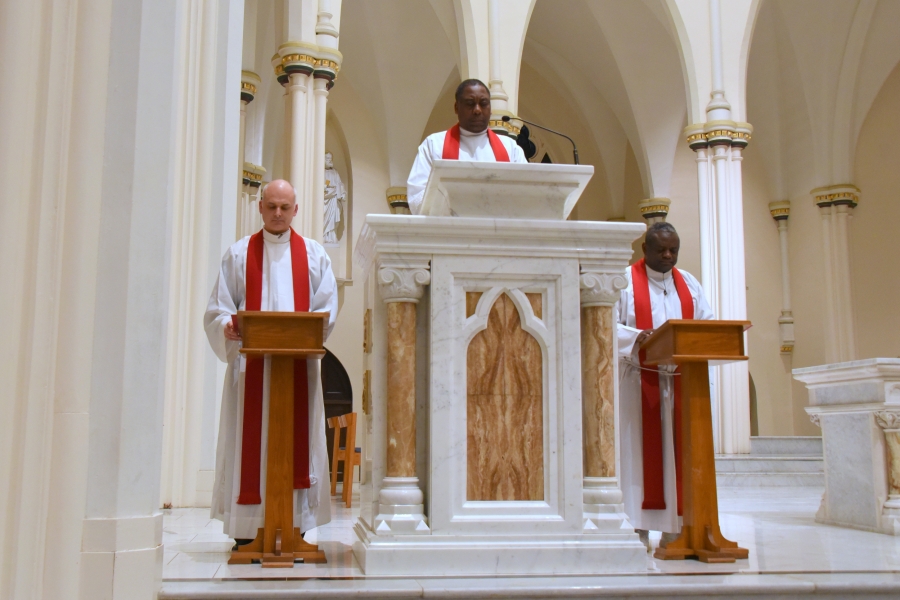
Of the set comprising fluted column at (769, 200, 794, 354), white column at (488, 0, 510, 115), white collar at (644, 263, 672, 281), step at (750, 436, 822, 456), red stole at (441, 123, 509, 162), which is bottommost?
step at (750, 436, 822, 456)

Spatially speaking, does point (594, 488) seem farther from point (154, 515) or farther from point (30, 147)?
point (30, 147)

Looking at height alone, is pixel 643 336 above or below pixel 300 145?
below

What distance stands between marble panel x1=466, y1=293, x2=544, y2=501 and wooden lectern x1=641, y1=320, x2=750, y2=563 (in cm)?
75

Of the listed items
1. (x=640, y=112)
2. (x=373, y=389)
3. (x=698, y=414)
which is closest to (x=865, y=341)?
(x=640, y=112)

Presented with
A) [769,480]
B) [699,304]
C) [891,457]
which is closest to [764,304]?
[769,480]

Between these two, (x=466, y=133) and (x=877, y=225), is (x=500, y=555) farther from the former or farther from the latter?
(x=877, y=225)

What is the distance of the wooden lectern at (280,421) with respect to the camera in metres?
3.74

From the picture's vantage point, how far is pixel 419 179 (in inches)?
183

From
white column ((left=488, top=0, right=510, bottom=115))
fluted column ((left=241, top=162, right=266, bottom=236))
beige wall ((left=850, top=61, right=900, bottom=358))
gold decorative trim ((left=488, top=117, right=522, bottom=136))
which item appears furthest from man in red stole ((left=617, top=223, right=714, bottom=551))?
beige wall ((left=850, top=61, right=900, bottom=358))

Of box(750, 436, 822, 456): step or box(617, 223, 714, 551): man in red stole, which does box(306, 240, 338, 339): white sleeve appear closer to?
box(617, 223, 714, 551): man in red stole


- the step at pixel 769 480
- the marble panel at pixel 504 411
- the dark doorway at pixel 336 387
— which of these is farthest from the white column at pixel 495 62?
the marble panel at pixel 504 411

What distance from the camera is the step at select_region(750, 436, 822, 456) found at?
13312 mm

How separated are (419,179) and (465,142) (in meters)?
0.37

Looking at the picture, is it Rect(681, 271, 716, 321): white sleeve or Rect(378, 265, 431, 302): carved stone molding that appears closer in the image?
Rect(378, 265, 431, 302): carved stone molding
